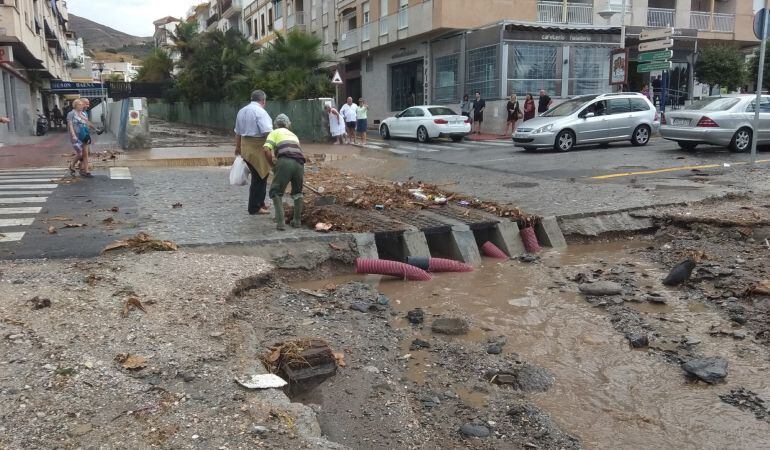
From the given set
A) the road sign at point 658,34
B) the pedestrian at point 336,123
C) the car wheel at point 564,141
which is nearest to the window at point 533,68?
the road sign at point 658,34

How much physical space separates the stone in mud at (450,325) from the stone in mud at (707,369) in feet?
5.67

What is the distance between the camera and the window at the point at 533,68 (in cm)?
2673

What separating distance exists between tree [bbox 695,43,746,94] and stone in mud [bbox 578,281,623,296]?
2926 cm

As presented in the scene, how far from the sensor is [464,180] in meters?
12.2

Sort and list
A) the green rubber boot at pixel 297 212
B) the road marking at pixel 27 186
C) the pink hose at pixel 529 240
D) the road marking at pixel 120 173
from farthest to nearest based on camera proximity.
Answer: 1. the road marking at pixel 120 173
2. the road marking at pixel 27 186
3. the pink hose at pixel 529 240
4. the green rubber boot at pixel 297 212

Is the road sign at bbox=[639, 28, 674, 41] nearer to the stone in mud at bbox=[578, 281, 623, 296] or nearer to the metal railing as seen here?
the metal railing

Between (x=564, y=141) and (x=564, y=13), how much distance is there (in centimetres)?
1416

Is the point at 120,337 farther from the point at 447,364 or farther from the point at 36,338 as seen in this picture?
the point at 447,364

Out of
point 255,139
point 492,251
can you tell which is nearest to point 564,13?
point 492,251

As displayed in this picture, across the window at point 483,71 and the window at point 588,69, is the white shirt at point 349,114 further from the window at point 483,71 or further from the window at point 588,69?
the window at point 588,69

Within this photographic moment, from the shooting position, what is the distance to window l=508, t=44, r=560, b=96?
26734 millimetres

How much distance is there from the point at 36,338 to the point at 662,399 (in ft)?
13.5

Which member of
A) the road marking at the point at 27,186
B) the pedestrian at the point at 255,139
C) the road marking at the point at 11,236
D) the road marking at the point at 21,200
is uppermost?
the pedestrian at the point at 255,139

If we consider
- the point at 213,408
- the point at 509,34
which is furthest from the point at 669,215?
the point at 509,34
